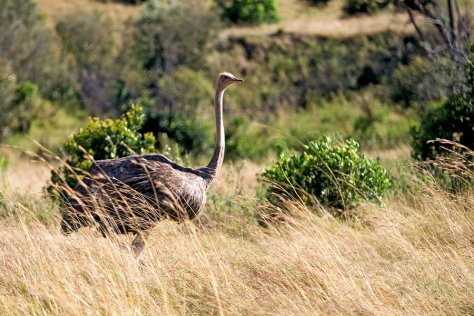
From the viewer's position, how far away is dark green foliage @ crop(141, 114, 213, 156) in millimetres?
19219

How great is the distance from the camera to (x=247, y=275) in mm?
4895

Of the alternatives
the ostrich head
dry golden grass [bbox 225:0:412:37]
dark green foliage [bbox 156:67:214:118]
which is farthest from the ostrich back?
dry golden grass [bbox 225:0:412:37]

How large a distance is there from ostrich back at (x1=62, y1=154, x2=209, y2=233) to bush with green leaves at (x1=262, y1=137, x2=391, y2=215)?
58.1 inches

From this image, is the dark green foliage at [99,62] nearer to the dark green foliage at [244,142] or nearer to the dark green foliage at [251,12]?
the dark green foliage at [244,142]

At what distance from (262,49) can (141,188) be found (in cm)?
3057

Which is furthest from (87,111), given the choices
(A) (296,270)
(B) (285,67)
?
(A) (296,270)

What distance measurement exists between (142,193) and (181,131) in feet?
44.6

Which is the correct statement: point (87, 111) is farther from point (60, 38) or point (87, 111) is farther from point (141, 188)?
point (141, 188)

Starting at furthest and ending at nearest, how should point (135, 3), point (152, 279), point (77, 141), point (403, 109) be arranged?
point (135, 3), point (403, 109), point (77, 141), point (152, 279)

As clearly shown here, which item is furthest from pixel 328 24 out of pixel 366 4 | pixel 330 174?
pixel 330 174

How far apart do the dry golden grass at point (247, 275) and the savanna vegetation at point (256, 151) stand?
0.02 m

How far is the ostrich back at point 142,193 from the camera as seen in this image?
19.2 ft

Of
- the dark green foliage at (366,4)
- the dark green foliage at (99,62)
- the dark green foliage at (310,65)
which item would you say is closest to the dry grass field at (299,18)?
the dark green foliage at (366,4)

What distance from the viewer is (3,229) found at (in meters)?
6.07
